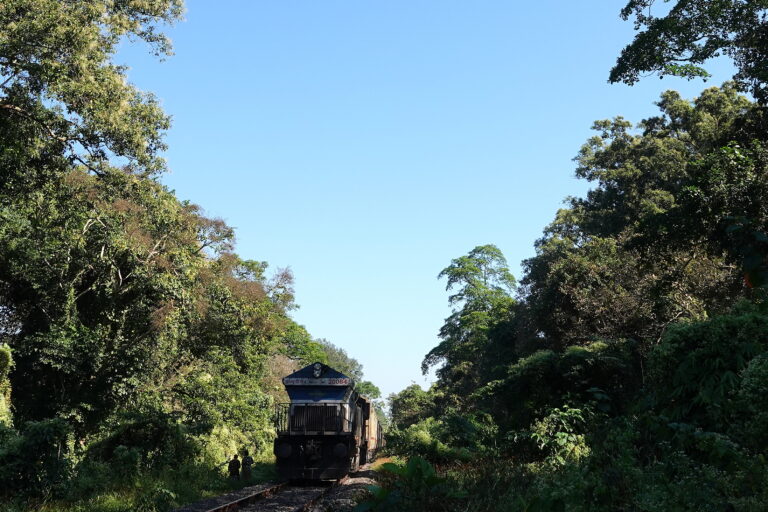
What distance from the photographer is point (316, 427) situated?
20562 millimetres

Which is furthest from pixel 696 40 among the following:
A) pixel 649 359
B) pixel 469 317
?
pixel 469 317

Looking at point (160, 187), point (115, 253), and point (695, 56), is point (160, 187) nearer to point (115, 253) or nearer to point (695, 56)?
point (115, 253)

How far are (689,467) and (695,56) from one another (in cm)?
1321

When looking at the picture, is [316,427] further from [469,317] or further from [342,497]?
[469,317]

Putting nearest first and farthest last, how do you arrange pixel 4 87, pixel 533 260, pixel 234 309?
pixel 4 87
pixel 234 309
pixel 533 260

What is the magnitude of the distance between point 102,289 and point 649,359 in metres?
21.5

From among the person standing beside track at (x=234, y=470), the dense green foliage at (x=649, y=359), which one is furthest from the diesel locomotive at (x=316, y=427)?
the dense green foliage at (x=649, y=359)

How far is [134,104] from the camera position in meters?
19.6

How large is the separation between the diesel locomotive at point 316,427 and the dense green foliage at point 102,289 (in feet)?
8.53

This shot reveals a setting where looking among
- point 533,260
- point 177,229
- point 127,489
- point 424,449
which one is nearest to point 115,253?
point 177,229

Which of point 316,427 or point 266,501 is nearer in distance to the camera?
point 266,501

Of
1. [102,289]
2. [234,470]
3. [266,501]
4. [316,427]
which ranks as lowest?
[266,501]

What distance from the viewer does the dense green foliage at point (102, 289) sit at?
54.4 ft

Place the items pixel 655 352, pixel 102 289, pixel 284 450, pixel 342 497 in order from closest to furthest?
pixel 655 352, pixel 342 497, pixel 284 450, pixel 102 289
